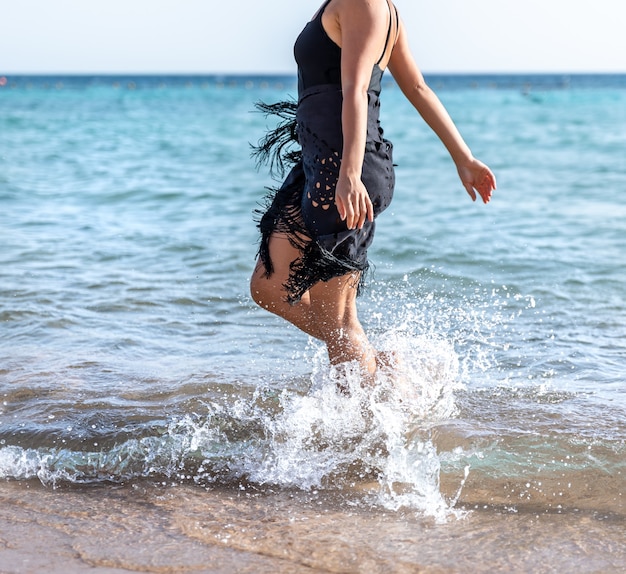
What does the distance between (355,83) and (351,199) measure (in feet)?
1.36

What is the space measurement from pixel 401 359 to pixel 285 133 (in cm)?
115

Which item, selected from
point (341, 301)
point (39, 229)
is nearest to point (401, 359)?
point (341, 301)

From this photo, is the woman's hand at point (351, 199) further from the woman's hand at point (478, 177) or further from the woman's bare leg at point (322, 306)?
the woman's hand at point (478, 177)

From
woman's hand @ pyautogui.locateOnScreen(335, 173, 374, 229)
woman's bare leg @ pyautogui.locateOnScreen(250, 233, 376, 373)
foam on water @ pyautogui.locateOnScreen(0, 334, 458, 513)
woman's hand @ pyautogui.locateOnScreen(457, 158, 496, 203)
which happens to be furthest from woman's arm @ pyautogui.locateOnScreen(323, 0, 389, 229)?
foam on water @ pyautogui.locateOnScreen(0, 334, 458, 513)

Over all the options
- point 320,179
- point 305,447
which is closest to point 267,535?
point 305,447

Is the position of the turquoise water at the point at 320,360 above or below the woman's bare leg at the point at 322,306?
below

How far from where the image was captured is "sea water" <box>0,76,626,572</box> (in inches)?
135

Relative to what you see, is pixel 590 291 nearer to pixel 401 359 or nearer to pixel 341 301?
pixel 401 359

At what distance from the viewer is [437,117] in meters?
3.67

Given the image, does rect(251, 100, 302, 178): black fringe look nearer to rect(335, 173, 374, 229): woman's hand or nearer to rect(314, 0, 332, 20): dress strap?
rect(314, 0, 332, 20): dress strap

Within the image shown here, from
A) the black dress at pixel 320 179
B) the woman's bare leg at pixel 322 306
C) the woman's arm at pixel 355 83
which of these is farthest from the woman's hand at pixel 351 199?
the woman's bare leg at pixel 322 306

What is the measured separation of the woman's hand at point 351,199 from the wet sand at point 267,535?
105cm

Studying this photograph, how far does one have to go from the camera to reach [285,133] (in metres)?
3.84

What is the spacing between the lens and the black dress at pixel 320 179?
130 inches
